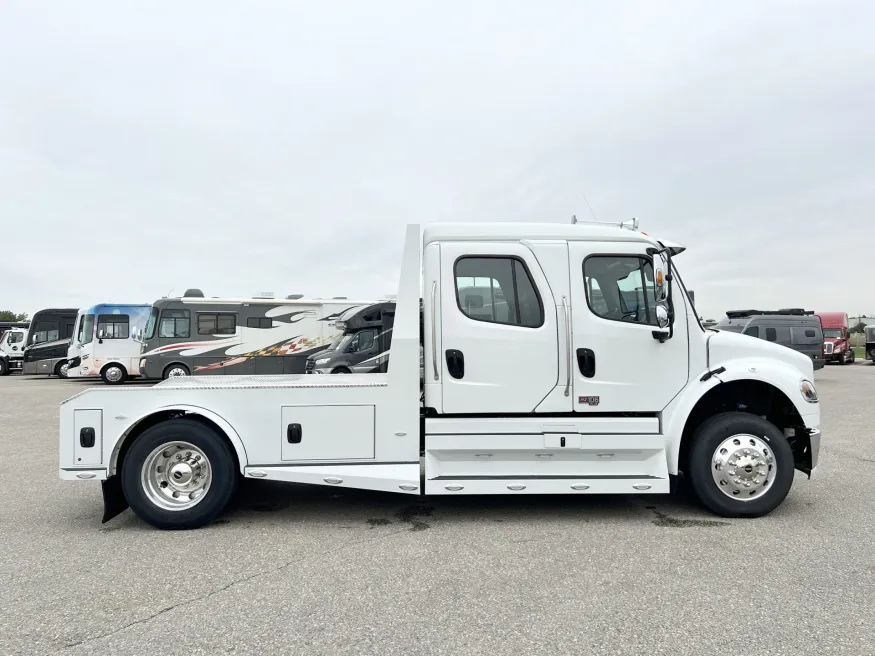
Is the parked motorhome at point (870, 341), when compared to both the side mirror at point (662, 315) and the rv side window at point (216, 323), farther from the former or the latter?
the side mirror at point (662, 315)

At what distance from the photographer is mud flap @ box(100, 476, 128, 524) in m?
4.81

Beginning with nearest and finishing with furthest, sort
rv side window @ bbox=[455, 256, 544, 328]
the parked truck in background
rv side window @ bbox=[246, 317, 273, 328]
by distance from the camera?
rv side window @ bbox=[455, 256, 544, 328], rv side window @ bbox=[246, 317, 273, 328], the parked truck in background

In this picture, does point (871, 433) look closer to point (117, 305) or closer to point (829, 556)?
point (829, 556)

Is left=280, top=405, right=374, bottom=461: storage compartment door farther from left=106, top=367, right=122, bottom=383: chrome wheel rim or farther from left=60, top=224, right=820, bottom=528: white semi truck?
left=106, top=367, right=122, bottom=383: chrome wheel rim

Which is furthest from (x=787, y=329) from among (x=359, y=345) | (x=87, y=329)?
(x=87, y=329)

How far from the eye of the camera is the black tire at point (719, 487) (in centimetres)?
485

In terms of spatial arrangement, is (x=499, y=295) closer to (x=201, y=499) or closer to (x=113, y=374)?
(x=201, y=499)

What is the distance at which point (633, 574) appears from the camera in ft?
12.4

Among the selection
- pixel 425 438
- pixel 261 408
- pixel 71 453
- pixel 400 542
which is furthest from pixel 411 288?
pixel 71 453

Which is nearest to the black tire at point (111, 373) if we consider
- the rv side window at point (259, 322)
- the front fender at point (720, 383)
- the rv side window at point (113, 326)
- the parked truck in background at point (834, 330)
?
the rv side window at point (113, 326)

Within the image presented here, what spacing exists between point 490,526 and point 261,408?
2129mm

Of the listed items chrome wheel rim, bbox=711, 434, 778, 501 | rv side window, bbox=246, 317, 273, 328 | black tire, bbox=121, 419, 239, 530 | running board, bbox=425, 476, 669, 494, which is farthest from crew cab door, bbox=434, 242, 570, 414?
rv side window, bbox=246, 317, 273, 328

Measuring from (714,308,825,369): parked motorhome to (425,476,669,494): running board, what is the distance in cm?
1644

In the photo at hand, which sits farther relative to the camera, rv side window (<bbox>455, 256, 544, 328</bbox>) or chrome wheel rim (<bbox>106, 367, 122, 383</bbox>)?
chrome wheel rim (<bbox>106, 367, 122, 383</bbox>)
